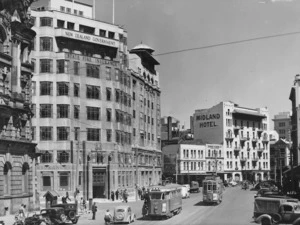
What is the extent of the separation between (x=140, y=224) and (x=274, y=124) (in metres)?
159

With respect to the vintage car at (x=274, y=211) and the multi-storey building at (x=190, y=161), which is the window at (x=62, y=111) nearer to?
the vintage car at (x=274, y=211)

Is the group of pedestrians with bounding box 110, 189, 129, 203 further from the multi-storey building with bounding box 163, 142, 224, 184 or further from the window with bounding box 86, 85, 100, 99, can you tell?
the multi-storey building with bounding box 163, 142, 224, 184

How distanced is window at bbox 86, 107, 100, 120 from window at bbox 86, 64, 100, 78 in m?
5.17

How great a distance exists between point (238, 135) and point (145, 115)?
5310 centimetres

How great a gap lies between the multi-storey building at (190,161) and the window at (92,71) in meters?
45.7

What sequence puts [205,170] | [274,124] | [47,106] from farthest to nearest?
[274,124], [205,170], [47,106]

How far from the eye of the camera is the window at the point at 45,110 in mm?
73125

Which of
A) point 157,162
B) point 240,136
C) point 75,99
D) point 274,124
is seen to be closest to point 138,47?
point 157,162

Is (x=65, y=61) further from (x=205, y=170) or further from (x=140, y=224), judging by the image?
(x=205, y=170)

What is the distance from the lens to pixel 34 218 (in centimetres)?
3469

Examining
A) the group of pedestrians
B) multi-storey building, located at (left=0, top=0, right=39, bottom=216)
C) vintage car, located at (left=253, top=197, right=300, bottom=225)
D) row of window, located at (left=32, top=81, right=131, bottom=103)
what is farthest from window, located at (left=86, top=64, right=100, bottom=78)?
vintage car, located at (left=253, top=197, right=300, bottom=225)

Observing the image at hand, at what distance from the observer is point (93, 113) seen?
76.6 m

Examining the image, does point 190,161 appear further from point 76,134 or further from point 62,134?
point 62,134

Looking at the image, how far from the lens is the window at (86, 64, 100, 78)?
3014 inches
